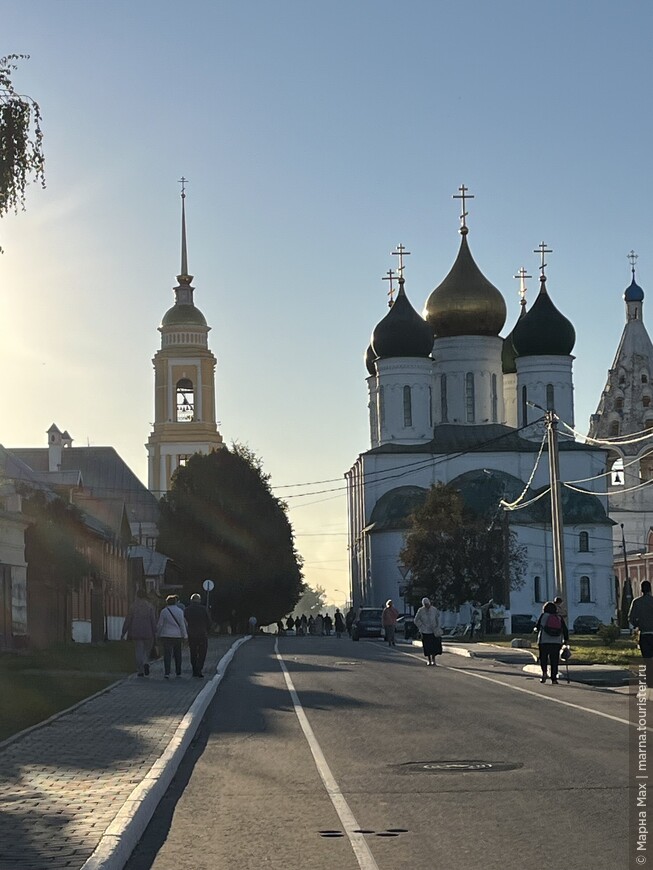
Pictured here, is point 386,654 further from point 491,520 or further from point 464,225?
point 464,225

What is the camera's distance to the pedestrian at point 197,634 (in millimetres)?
27859

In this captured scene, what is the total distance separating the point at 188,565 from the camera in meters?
78.4

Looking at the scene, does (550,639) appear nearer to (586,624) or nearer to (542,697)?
(542,697)

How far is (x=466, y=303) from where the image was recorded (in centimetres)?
9738

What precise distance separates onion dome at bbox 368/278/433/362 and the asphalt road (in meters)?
74.9

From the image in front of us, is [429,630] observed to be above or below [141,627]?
below

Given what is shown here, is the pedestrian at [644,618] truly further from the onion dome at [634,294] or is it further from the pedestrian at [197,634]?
the onion dome at [634,294]

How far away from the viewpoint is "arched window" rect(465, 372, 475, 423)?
325 feet

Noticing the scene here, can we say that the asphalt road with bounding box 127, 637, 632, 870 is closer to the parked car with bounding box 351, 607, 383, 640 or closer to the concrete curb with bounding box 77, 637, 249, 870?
the concrete curb with bounding box 77, 637, 249, 870

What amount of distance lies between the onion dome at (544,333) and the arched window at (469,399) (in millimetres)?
3480

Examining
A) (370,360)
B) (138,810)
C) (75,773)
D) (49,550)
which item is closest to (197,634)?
(75,773)

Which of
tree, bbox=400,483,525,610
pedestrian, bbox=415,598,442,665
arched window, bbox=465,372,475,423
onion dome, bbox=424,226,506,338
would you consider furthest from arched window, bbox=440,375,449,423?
pedestrian, bbox=415,598,442,665

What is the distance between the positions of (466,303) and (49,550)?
56186mm

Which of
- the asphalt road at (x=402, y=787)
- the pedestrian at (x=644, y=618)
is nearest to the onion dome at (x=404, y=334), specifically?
the pedestrian at (x=644, y=618)
